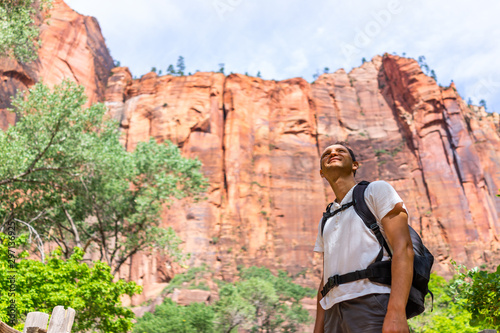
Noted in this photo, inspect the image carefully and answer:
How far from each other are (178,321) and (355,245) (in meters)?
21.8

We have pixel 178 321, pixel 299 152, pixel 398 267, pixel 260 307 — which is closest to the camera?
pixel 398 267

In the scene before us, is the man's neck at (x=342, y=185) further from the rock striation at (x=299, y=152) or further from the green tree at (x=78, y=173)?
the rock striation at (x=299, y=152)

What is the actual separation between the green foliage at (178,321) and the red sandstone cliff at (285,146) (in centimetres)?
1418

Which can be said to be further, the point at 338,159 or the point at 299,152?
the point at 299,152

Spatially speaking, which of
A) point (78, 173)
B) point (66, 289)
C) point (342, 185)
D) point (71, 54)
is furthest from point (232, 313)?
point (71, 54)

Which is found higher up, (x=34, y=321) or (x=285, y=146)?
(x=285, y=146)

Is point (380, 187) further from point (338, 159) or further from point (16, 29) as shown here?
point (16, 29)

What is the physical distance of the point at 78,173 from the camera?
15.4 metres

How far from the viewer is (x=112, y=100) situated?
50.5 metres

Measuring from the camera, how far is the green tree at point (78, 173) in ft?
49.6

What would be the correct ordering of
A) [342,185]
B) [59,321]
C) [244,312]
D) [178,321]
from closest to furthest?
[342,185] → [59,321] → [178,321] → [244,312]

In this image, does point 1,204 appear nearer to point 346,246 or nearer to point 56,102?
point 56,102

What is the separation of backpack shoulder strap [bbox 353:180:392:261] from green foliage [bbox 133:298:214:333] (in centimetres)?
2131

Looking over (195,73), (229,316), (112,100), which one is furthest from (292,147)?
(229,316)
